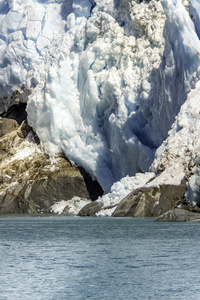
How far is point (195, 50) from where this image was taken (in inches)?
1238

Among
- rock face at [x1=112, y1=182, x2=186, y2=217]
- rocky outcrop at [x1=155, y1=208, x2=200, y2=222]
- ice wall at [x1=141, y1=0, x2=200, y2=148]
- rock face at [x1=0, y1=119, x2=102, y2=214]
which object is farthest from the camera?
rock face at [x1=0, y1=119, x2=102, y2=214]

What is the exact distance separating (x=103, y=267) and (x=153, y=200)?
15099mm

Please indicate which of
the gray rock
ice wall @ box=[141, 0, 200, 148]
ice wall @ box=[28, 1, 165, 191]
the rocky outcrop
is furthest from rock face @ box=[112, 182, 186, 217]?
ice wall @ box=[28, 1, 165, 191]

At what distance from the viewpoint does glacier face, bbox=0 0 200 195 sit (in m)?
33.6

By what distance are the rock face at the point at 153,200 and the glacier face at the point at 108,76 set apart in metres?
7.98

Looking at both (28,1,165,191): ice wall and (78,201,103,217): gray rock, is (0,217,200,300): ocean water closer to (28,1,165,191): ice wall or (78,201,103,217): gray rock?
(78,201,103,217): gray rock

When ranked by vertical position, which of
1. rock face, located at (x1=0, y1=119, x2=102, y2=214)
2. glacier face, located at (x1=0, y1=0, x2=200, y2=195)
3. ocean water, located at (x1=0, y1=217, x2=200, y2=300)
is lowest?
rock face, located at (x1=0, y1=119, x2=102, y2=214)

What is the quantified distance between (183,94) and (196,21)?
17.4 feet

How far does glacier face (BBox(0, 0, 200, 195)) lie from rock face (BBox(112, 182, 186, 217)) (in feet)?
26.2

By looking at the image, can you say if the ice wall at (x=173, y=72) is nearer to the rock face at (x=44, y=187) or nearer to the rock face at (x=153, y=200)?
the rock face at (x=153, y=200)

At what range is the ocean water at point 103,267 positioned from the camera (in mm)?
8945

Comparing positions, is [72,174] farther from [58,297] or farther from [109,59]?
[58,297]

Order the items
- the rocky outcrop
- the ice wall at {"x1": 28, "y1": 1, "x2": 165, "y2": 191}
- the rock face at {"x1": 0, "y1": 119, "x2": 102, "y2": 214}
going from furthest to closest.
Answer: the rock face at {"x1": 0, "y1": 119, "x2": 102, "y2": 214}
the ice wall at {"x1": 28, "y1": 1, "x2": 165, "y2": 191}
the rocky outcrop

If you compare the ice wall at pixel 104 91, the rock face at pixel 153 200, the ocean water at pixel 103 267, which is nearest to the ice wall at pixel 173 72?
the ice wall at pixel 104 91
